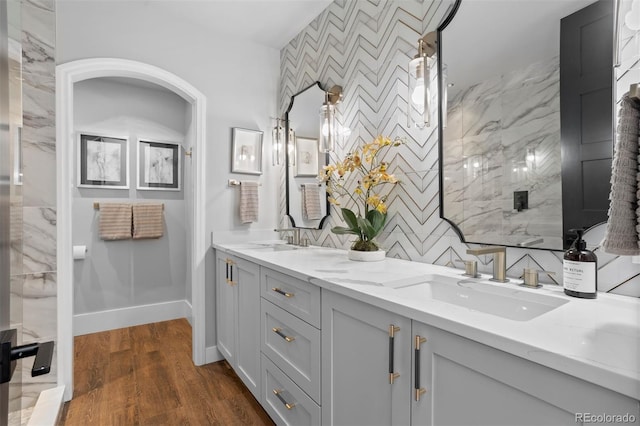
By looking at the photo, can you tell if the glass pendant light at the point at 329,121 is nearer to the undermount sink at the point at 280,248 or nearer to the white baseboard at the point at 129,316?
the undermount sink at the point at 280,248

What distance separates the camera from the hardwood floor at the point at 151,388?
1.85 metres

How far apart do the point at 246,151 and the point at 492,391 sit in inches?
94.2

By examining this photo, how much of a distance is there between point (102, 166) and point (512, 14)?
3535 millimetres

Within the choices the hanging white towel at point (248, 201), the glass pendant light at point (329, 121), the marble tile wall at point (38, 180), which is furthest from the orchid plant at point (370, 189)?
the marble tile wall at point (38, 180)

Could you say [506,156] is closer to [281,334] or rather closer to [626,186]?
[626,186]


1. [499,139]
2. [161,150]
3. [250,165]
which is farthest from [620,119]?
[161,150]

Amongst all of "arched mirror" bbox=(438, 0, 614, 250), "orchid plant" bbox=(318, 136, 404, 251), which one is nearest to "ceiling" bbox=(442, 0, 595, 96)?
"arched mirror" bbox=(438, 0, 614, 250)

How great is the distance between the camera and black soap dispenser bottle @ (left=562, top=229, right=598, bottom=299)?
981mm

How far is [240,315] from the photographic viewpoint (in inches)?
80.5

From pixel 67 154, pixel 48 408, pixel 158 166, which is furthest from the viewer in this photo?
pixel 158 166

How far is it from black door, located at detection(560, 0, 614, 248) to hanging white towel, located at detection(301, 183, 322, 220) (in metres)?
1.54

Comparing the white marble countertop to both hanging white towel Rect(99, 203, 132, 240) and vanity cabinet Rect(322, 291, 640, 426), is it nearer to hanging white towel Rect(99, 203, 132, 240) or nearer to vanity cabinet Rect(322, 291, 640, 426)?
vanity cabinet Rect(322, 291, 640, 426)

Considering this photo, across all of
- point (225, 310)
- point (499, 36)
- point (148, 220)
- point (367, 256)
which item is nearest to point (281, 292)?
point (367, 256)

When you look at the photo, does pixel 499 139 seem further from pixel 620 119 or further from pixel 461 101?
pixel 620 119
